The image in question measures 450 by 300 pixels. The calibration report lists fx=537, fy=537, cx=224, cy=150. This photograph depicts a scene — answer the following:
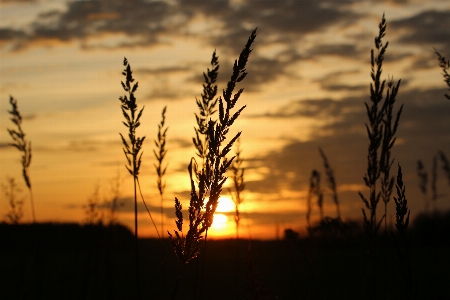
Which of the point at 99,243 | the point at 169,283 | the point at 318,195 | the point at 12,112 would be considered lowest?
the point at 169,283

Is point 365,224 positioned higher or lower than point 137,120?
lower

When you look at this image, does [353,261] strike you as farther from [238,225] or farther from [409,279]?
[409,279]

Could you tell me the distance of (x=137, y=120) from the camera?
431 centimetres

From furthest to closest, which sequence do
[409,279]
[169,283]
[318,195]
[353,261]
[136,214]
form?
[353,261] < [169,283] < [318,195] < [136,214] < [409,279]

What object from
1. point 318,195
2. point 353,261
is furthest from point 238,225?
point 353,261

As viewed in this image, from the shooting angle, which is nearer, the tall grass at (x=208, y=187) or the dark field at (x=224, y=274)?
the tall grass at (x=208, y=187)

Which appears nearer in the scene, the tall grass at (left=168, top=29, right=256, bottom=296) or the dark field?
the tall grass at (left=168, top=29, right=256, bottom=296)

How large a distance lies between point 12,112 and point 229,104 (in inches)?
145

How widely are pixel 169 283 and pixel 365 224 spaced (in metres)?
7.36

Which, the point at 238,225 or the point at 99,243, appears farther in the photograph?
the point at 238,225

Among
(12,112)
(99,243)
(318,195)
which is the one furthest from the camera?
(318,195)

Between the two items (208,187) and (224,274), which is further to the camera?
(224,274)

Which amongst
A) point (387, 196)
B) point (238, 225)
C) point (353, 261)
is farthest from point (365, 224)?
point (353, 261)

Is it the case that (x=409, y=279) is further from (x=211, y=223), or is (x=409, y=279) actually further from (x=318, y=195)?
(x=318, y=195)
